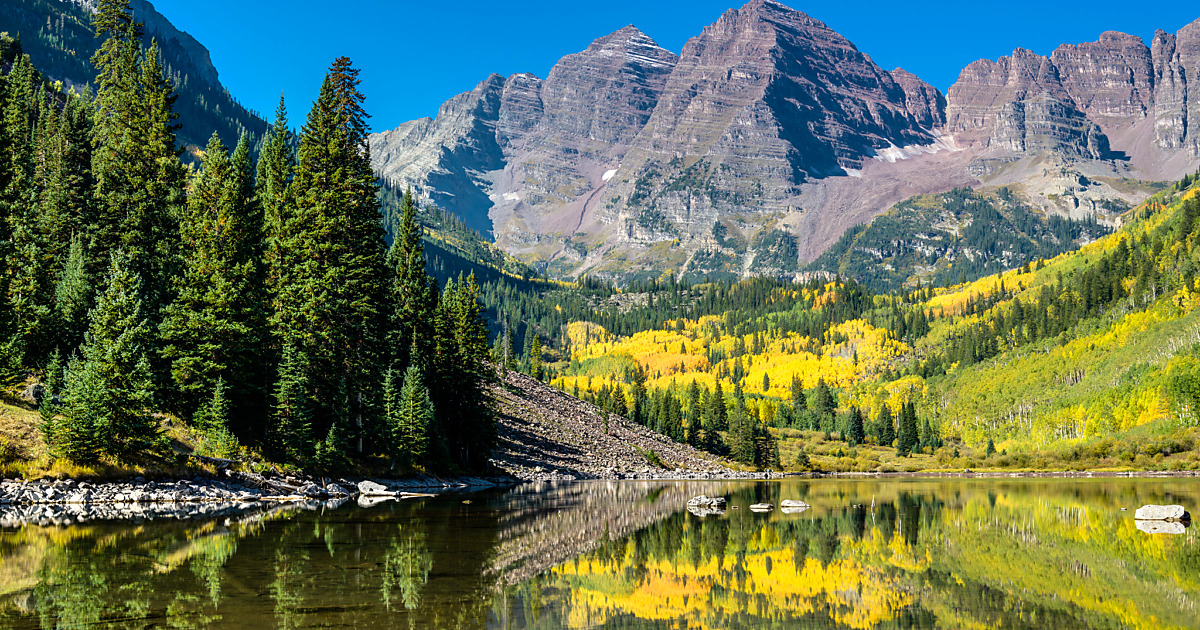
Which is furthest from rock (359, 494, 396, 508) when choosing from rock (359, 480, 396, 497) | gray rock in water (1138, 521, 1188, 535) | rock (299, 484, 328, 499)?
gray rock in water (1138, 521, 1188, 535)

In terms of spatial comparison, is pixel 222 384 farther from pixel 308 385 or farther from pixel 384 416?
pixel 384 416

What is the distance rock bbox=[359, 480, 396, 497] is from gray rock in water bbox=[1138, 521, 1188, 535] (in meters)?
48.0

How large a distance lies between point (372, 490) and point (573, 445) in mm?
66326

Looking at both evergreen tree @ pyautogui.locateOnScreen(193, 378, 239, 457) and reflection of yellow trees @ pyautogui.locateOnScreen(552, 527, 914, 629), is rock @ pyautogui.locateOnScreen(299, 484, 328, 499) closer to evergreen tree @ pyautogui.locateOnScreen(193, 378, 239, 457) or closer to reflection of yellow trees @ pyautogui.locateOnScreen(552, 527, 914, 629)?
evergreen tree @ pyautogui.locateOnScreen(193, 378, 239, 457)

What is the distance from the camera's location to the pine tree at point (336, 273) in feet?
202

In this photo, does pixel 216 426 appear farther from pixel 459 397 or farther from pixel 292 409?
pixel 459 397

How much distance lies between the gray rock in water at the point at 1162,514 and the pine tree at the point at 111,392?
5922cm

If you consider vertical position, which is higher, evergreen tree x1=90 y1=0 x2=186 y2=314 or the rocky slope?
evergreen tree x1=90 y1=0 x2=186 y2=314

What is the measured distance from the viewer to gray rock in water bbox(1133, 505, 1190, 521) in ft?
166

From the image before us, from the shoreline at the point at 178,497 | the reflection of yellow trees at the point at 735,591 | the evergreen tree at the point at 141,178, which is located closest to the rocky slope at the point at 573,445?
the shoreline at the point at 178,497

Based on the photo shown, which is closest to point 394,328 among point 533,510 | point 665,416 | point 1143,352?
point 533,510

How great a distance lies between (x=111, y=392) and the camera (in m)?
46.5

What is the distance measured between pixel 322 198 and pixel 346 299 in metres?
8.12

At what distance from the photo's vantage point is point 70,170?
6569cm
